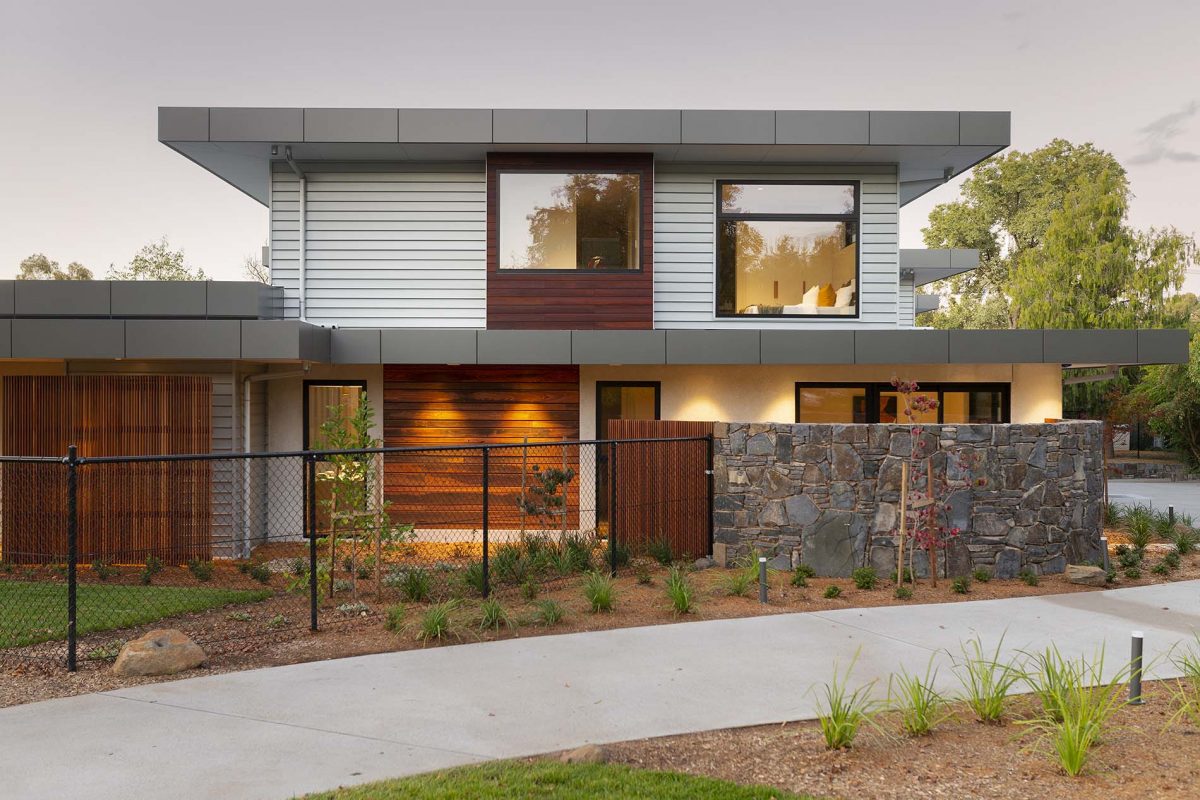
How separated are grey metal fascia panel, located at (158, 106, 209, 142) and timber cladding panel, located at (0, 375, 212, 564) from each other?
3.58m

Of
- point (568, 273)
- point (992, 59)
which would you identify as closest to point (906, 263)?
point (992, 59)

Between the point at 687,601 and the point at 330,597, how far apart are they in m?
3.82

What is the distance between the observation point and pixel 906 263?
20.5 m

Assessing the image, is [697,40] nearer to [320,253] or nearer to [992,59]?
[992,59]

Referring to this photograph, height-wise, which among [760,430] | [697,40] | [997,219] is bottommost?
[760,430]

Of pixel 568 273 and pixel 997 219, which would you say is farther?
pixel 997 219

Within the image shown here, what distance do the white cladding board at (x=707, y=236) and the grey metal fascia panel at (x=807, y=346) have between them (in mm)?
1125

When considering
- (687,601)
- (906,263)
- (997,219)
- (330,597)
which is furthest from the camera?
(997,219)

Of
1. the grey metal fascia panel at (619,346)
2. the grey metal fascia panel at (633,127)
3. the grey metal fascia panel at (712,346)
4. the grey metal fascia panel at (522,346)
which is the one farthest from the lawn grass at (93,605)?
the grey metal fascia panel at (633,127)

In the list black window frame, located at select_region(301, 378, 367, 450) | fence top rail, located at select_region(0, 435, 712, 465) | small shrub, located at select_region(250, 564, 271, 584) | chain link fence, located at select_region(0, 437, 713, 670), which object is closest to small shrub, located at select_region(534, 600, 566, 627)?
chain link fence, located at select_region(0, 437, 713, 670)

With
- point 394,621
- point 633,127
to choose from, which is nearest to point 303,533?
point 394,621

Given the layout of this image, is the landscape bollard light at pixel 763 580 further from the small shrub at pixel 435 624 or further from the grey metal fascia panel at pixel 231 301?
the grey metal fascia panel at pixel 231 301

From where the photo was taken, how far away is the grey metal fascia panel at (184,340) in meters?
10.2

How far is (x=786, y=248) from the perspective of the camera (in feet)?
42.7
